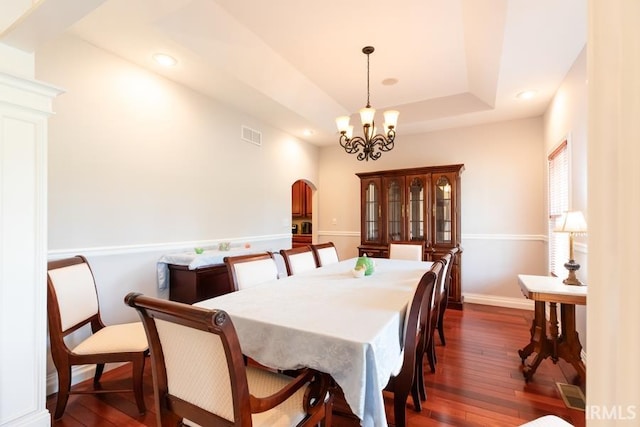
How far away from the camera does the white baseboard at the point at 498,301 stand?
4219 millimetres

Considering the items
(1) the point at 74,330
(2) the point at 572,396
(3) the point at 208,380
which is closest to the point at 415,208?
(2) the point at 572,396

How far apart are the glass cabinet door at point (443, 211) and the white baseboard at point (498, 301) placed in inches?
38.0

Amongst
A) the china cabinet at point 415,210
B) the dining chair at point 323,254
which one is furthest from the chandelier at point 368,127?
the china cabinet at point 415,210

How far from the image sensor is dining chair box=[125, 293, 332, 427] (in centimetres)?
104

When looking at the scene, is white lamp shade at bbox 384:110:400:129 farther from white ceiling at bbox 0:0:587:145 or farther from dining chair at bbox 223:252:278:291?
dining chair at bbox 223:252:278:291

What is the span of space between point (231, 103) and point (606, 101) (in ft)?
12.4

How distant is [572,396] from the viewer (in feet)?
7.17

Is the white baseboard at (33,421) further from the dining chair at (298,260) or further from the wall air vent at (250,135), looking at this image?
the wall air vent at (250,135)

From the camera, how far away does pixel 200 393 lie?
1.17 m

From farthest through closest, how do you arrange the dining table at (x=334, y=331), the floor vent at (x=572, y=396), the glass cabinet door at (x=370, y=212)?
the glass cabinet door at (x=370, y=212), the floor vent at (x=572, y=396), the dining table at (x=334, y=331)

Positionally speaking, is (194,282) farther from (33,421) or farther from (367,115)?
(367,115)

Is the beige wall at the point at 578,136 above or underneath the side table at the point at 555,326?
above

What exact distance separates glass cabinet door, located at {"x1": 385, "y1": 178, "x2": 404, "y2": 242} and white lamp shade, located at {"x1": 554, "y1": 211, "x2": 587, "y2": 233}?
2.50m

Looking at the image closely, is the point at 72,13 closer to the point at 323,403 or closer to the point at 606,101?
the point at 606,101
